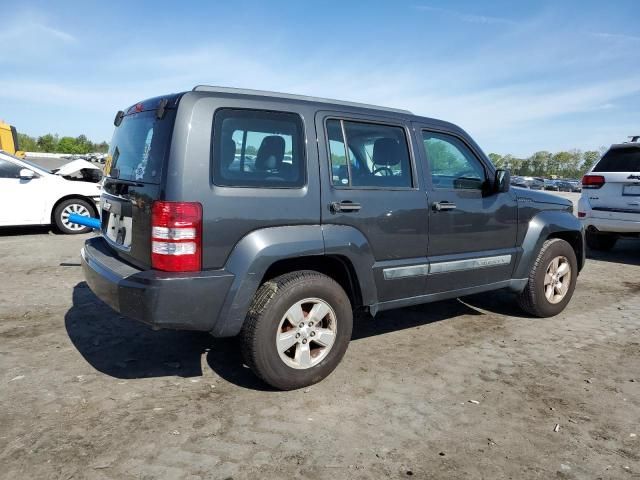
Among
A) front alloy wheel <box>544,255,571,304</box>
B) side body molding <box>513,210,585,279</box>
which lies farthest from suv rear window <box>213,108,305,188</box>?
front alloy wheel <box>544,255,571,304</box>

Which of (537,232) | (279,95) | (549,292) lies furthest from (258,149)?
(549,292)

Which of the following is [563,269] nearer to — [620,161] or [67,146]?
[620,161]

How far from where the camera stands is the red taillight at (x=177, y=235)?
8.86 ft

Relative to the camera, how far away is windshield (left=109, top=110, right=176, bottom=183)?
2.84 meters

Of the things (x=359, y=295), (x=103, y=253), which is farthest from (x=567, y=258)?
(x=103, y=253)

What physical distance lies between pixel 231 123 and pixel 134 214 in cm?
85

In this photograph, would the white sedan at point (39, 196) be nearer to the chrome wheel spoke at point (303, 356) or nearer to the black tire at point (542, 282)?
the chrome wheel spoke at point (303, 356)

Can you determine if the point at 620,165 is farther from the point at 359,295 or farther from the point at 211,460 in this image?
the point at 211,460

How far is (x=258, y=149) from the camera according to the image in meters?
3.05

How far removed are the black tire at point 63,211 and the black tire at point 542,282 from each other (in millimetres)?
7982

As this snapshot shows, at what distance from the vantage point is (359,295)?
11.3 feet

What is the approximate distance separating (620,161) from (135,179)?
24.4ft

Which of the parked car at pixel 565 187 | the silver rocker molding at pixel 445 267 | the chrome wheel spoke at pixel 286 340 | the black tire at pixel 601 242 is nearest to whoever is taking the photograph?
the chrome wheel spoke at pixel 286 340

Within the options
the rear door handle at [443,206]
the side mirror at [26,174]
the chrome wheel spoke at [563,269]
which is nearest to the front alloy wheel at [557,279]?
the chrome wheel spoke at [563,269]
